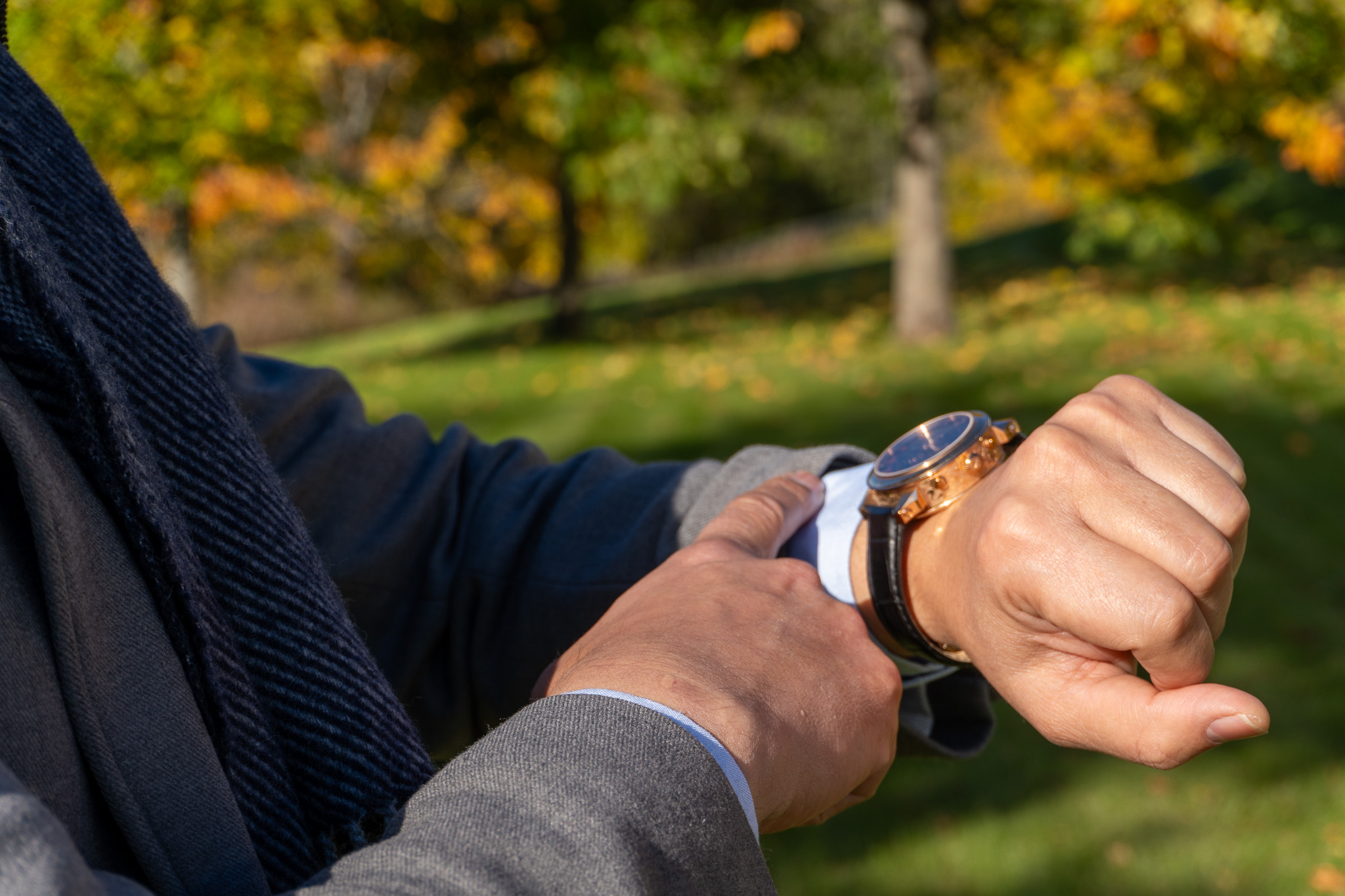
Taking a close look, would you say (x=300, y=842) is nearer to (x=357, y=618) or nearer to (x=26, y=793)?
(x=26, y=793)

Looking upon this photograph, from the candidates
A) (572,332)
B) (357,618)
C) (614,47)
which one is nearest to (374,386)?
(572,332)

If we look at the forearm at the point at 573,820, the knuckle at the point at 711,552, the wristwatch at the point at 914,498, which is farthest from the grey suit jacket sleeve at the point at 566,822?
the wristwatch at the point at 914,498

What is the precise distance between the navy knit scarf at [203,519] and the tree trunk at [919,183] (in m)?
9.22

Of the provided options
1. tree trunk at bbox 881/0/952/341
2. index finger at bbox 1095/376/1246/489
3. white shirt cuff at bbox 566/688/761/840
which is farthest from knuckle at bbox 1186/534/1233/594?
tree trunk at bbox 881/0/952/341

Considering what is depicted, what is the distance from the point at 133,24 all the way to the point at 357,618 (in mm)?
6566

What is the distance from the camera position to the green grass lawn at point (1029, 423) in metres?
2.74

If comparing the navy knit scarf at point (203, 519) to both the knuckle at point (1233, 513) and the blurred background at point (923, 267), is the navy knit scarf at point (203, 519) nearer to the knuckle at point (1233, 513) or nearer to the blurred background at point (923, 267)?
the blurred background at point (923, 267)

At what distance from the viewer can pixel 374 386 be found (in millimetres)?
9797

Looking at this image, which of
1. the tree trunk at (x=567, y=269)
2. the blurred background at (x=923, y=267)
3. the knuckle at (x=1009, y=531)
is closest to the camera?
the knuckle at (x=1009, y=531)

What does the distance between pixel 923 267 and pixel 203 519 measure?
955 centimetres

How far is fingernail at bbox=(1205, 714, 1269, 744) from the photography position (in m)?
0.76

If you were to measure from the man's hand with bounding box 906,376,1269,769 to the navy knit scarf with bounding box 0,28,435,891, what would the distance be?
0.57 metres

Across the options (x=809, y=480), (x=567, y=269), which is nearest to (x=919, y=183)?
(x=567, y=269)

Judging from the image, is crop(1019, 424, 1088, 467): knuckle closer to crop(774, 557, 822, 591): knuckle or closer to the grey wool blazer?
crop(774, 557, 822, 591): knuckle
